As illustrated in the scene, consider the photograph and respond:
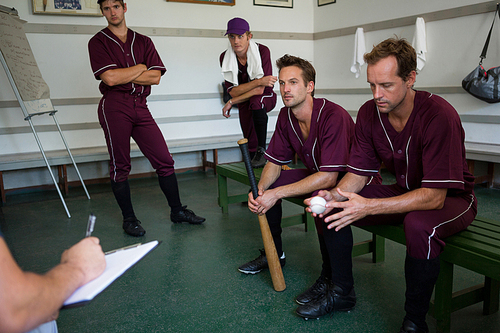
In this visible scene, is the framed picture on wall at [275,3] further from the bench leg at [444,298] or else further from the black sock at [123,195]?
the bench leg at [444,298]

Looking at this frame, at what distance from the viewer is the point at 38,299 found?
0.78 m

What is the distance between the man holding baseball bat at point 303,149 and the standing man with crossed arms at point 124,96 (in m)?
1.14

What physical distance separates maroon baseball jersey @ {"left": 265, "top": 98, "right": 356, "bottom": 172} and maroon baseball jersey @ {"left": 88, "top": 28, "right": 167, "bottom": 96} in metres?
1.31

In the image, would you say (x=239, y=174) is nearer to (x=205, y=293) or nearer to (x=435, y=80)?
(x=205, y=293)

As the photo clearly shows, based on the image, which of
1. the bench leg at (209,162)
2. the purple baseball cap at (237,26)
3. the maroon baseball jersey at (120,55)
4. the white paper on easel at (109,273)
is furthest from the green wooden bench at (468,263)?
the bench leg at (209,162)

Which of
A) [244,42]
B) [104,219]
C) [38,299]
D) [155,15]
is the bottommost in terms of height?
[104,219]

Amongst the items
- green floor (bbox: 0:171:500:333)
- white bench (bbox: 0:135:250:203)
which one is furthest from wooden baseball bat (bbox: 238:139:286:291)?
white bench (bbox: 0:135:250:203)

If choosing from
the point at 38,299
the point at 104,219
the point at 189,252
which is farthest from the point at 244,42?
the point at 38,299

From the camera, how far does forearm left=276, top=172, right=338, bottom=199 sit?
6.85 ft

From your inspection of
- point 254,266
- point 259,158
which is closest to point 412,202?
point 254,266

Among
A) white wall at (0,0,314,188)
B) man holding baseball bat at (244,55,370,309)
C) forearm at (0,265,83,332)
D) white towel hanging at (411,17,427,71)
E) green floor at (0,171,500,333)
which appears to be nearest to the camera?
forearm at (0,265,83,332)

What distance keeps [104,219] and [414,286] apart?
270 cm

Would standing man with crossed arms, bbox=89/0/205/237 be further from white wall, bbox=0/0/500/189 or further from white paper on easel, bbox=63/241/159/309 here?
white paper on easel, bbox=63/241/159/309

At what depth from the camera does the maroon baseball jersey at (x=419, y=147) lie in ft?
5.17
